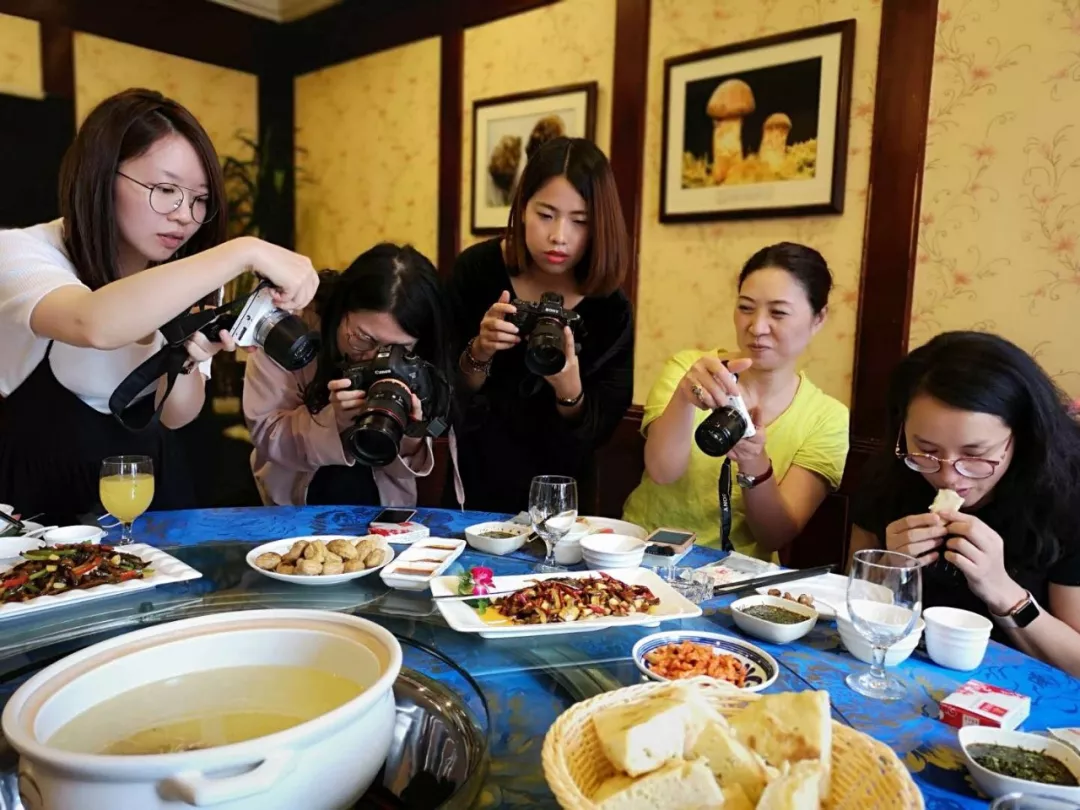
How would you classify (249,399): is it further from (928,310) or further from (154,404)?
(928,310)

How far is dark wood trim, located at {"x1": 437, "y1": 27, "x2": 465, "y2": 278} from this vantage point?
364 centimetres

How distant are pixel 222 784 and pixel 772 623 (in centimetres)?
75

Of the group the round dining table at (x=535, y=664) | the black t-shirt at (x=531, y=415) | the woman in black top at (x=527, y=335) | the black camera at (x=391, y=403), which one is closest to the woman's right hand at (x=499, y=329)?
the woman in black top at (x=527, y=335)

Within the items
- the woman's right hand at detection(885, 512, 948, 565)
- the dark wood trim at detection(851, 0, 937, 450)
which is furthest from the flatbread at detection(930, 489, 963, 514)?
the dark wood trim at detection(851, 0, 937, 450)

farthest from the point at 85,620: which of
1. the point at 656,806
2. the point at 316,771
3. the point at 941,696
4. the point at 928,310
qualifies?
the point at 928,310

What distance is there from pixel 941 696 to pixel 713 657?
0.28 m

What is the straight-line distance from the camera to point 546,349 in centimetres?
176

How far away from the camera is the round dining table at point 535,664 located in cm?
76

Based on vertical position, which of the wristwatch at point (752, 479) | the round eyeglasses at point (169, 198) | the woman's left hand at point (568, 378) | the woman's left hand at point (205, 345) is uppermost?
the round eyeglasses at point (169, 198)

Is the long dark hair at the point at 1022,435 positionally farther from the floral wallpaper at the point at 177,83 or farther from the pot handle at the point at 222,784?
the floral wallpaper at the point at 177,83

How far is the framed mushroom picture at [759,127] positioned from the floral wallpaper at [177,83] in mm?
2801

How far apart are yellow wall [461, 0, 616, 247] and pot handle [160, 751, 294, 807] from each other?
2879mm

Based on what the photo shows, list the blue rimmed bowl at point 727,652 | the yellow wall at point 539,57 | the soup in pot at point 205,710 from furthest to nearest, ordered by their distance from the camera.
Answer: the yellow wall at point 539,57, the blue rimmed bowl at point 727,652, the soup in pot at point 205,710

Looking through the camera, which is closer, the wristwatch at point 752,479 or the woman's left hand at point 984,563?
the woman's left hand at point 984,563
